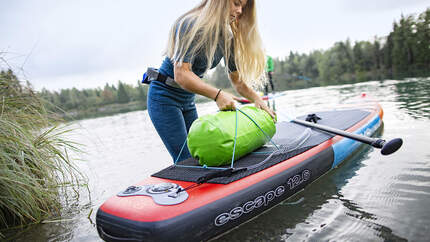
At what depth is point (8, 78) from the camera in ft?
8.54

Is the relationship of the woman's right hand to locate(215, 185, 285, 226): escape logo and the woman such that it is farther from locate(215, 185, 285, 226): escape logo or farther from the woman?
locate(215, 185, 285, 226): escape logo

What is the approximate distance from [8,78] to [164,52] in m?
1.84

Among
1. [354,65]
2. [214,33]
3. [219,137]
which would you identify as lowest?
[219,137]

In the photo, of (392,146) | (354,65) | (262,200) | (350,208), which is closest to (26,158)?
(262,200)

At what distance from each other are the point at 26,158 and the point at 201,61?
1.97 meters

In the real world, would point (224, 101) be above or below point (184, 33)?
below

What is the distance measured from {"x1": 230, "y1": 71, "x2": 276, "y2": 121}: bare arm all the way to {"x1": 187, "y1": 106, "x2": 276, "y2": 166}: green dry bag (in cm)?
29

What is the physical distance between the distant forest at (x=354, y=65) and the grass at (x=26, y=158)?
14996 millimetres

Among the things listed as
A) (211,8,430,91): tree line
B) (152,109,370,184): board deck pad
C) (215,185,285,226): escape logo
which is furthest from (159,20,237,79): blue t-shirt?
(211,8,430,91): tree line

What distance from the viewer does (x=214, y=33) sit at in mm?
1824

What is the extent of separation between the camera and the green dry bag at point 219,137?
1.87 metres

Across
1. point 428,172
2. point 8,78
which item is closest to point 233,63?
point 428,172

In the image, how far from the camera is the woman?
1.76 meters

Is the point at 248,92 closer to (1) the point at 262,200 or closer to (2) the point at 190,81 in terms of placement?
(2) the point at 190,81
